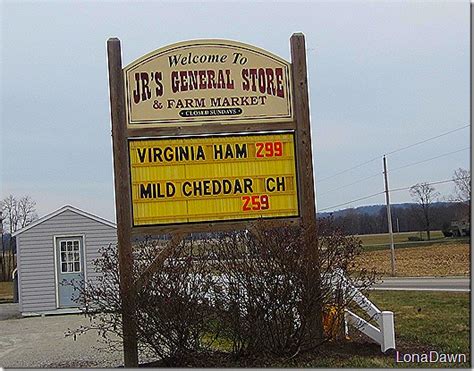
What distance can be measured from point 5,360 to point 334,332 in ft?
18.7

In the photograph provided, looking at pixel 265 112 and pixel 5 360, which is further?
pixel 5 360

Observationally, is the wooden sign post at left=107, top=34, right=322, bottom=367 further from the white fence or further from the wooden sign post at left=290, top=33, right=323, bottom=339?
the white fence

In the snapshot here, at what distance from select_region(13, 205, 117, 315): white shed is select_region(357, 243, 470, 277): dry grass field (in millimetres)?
12644

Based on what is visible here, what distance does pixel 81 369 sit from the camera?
9.72 meters

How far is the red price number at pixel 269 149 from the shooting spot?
9.55 m

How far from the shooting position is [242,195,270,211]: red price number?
9492 millimetres

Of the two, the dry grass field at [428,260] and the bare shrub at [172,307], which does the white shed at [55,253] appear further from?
the dry grass field at [428,260]

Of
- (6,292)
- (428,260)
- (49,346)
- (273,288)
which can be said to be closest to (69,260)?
(49,346)

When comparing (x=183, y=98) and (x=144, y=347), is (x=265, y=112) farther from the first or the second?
(x=144, y=347)

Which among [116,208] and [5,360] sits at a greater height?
[116,208]

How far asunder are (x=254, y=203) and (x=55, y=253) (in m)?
11.7

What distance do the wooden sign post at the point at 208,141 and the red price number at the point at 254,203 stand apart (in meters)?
0.01

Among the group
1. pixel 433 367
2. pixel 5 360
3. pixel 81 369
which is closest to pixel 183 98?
pixel 81 369

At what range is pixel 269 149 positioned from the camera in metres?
9.59
